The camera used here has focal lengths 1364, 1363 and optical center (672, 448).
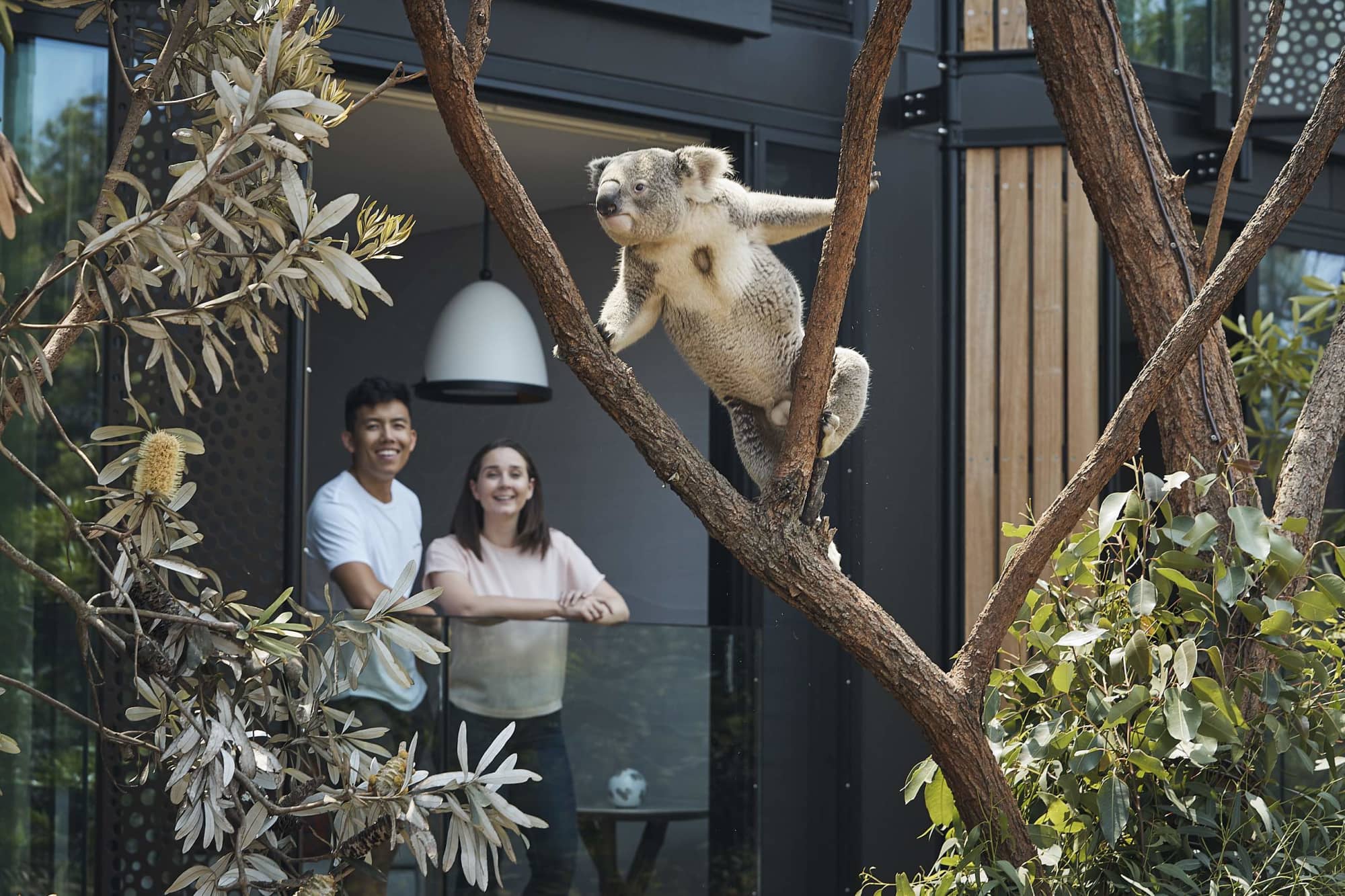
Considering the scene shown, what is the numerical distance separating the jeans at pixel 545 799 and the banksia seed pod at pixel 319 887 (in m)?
1.70

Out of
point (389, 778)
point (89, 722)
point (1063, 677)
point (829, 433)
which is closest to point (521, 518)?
point (829, 433)

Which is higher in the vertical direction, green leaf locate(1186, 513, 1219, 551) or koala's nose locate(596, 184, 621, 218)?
koala's nose locate(596, 184, 621, 218)

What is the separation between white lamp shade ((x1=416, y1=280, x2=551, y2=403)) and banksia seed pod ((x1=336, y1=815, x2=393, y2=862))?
2.61 metres

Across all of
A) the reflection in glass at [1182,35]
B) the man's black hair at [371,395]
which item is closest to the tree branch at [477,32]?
the man's black hair at [371,395]

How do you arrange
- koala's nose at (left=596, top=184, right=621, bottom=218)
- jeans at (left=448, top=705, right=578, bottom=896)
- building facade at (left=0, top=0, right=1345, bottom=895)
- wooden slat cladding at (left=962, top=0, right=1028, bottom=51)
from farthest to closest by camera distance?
wooden slat cladding at (left=962, top=0, right=1028, bottom=51)
building facade at (left=0, top=0, right=1345, bottom=895)
jeans at (left=448, top=705, right=578, bottom=896)
koala's nose at (left=596, top=184, right=621, bottom=218)

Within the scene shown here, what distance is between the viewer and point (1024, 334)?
4.07 metres

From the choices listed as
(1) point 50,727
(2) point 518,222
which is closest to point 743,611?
(1) point 50,727

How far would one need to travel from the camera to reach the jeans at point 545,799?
10.9 ft

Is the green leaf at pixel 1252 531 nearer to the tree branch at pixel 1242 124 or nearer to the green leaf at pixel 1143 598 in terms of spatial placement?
the green leaf at pixel 1143 598

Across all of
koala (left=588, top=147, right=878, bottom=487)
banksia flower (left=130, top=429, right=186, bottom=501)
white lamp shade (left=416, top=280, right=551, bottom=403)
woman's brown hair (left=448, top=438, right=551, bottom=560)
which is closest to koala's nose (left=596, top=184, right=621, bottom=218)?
koala (left=588, top=147, right=878, bottom=487)

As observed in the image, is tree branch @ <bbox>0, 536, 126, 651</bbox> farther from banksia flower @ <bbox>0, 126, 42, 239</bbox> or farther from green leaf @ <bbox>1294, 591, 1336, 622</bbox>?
green leaf @ <bbox>1294, 591, 1336, 622</bbox>

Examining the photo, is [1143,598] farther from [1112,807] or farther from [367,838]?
[367,838]

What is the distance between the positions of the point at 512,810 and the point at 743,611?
7.67 feet

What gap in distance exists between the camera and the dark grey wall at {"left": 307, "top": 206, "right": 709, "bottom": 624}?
559cm
